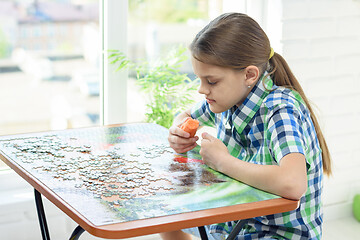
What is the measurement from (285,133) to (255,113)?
0.73 ft

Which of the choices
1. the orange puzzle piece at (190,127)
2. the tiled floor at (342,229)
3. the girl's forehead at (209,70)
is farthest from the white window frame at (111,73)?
the girl's forehead at (209,70)

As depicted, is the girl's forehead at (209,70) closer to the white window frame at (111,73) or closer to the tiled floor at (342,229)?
the white window frame at (111,73)

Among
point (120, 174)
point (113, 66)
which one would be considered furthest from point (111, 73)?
point (120, 174)

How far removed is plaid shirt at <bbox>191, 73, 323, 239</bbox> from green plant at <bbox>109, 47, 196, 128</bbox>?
2.73 ft

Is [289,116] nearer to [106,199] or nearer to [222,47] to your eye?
[222,47]

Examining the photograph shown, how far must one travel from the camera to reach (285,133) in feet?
5.44

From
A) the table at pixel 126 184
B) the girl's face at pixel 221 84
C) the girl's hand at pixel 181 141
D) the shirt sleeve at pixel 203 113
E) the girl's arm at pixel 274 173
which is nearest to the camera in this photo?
the table at pixel 126 184

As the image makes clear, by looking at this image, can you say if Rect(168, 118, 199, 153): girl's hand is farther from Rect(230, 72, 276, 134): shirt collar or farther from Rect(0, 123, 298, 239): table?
Rect(230, 72, 276, 134): shirt collar

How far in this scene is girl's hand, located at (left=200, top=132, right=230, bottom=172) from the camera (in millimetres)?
1706

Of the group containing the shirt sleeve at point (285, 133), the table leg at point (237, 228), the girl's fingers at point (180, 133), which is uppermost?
the shirt sleeve at point (285, 133)

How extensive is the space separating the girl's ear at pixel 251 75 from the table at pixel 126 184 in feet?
1.00

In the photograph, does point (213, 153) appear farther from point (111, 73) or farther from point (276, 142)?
point (111, 73)

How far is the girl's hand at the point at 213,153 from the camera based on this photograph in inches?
67.2

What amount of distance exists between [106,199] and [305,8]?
70.3 inches
